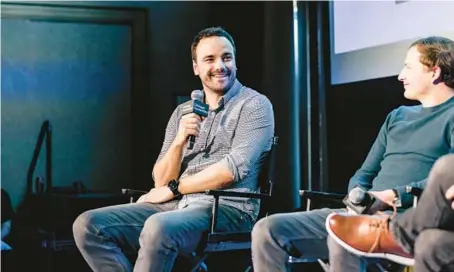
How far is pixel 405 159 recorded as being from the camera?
269 cm

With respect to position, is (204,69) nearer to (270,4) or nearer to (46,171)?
(270,4)

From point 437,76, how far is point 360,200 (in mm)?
599

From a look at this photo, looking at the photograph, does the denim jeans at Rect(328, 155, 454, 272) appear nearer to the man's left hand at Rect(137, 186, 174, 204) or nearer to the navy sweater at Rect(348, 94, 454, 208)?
the navy sweater at Rect(348, 94, 454, 208)

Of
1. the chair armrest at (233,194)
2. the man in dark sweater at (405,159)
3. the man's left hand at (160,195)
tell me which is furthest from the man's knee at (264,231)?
the man's left hand at (160,195)

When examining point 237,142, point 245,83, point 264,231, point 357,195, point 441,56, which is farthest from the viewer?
point 245,83

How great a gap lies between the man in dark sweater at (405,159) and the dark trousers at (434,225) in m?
0.37

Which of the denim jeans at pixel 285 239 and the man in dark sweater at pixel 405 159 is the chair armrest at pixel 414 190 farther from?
the denim jeans at pixel 285 239

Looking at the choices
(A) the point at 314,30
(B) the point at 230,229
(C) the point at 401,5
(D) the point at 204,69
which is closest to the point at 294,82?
(A) the point at 314,30

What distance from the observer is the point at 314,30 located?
14.6 feet

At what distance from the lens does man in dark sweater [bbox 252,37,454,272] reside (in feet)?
8.33

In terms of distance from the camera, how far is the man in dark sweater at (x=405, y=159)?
2539 mm

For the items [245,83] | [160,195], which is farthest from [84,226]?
[245,83]

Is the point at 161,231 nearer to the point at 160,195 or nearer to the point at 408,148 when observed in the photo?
the point at 160,195

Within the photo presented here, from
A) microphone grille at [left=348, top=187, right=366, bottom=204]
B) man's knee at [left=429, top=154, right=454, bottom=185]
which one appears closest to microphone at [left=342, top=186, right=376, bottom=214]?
Answer: microphone grille at [left=348, top=187, right=366, bottom=204]
